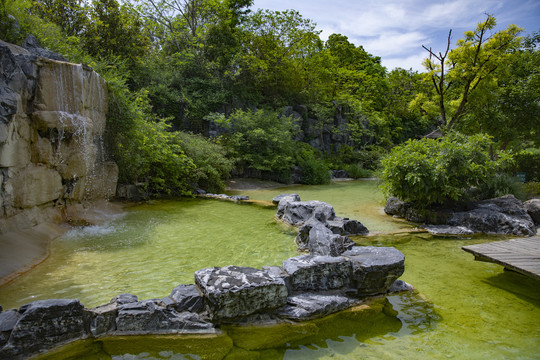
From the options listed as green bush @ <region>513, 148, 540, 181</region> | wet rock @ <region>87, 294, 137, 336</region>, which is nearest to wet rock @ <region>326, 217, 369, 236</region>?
wet rock @ <region>87, 294, 137, 336</region>

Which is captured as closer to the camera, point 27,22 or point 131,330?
point 131,330

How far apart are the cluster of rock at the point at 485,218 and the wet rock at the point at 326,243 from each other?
3.23 meters

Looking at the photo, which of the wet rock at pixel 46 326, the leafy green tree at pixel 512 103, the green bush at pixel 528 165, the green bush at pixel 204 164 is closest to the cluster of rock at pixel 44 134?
the wet rock at pixel 46 326

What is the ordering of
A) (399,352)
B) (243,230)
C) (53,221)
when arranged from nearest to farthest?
(399,352)
(53,221)
(243,230)

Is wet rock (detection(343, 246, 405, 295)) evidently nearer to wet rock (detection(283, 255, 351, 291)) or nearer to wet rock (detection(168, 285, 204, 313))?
wet rock (detection(283, 255, 351, 291))

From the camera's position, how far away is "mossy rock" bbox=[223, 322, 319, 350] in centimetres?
298

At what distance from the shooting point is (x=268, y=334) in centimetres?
312

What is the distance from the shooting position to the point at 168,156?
425 inches

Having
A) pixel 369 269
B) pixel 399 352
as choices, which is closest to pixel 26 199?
pixel 369 269

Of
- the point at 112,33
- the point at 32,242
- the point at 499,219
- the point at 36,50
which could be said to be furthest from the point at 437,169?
the point at 112,33

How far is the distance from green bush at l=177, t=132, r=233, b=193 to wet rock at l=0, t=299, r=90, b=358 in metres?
8.97

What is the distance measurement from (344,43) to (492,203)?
26478 millimetres

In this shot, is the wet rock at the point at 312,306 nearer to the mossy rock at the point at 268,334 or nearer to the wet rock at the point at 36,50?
the mossy rock at the point at 268,334

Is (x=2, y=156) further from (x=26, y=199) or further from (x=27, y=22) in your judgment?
(x=27, y=22)
